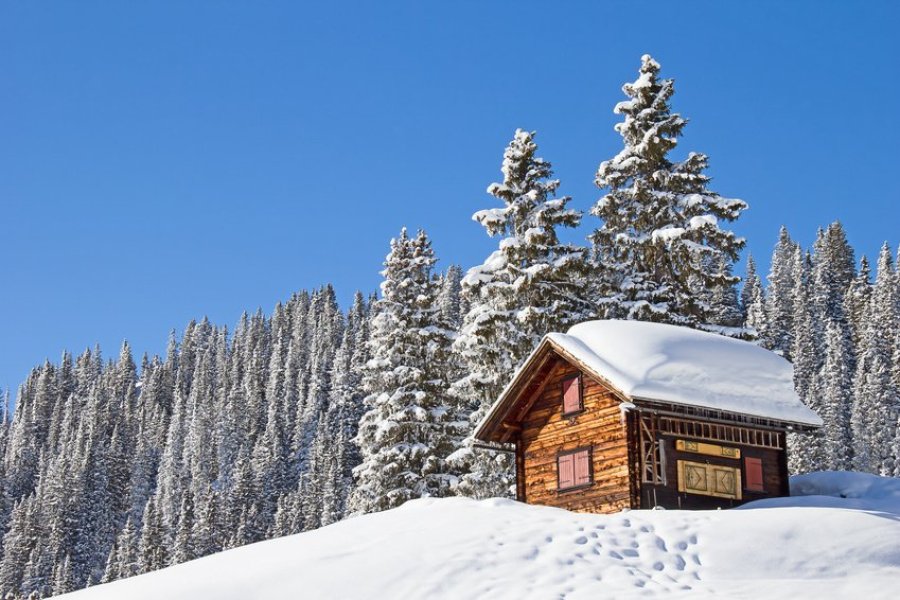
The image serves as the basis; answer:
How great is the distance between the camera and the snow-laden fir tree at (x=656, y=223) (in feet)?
137

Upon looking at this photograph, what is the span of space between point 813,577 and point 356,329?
154033 millimetres

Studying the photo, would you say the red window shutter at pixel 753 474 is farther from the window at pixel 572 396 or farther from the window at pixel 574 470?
the window at pixel 572 396

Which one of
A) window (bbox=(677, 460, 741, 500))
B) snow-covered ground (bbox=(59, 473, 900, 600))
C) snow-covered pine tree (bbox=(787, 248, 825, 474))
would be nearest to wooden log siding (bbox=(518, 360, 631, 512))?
window (bbox=(677, 460, 741, 500))

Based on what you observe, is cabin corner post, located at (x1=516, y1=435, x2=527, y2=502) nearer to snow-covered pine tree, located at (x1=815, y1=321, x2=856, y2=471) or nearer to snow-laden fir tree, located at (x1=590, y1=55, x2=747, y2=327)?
snow-laden fir tree, located at (x1=590, y1=55, x2=747, y2=327)

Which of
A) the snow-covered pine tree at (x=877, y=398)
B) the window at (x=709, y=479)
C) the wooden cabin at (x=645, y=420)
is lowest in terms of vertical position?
the window at (x=709, y=479)

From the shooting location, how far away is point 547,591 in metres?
23.5

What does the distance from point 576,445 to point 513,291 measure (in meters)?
7.18

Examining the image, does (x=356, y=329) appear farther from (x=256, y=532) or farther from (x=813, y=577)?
(x=813, y=577)

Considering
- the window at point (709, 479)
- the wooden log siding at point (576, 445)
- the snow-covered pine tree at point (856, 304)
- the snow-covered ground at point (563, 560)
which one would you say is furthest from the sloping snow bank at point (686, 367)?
the snow-covered pine tree at point (856, 304)

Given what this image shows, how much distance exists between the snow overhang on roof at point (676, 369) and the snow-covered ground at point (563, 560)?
4.21 m

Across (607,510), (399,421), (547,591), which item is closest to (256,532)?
(399,421)

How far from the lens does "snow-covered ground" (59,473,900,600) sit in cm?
2386

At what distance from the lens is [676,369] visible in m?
33.1

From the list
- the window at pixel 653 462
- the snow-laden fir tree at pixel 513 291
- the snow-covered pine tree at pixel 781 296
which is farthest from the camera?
the snow-covered pine tree at pixel 781 296
